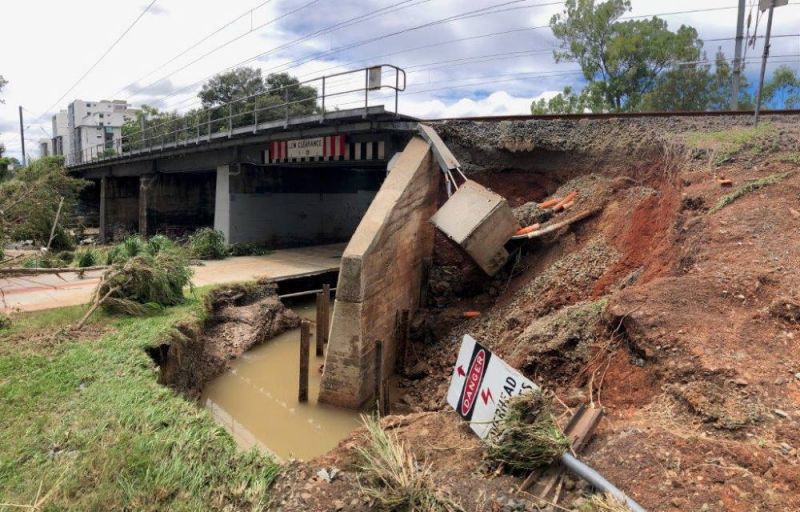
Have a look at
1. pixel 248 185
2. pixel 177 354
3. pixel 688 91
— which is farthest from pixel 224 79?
pixel 177 354

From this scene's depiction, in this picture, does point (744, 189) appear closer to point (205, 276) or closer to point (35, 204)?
point (205, 276)

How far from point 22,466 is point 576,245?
31.1 feet

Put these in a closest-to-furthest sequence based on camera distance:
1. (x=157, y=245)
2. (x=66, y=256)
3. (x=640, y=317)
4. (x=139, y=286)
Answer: (x=640, y=317)
(x=139, y=286)
(x=157, y=245)
(x=66, y=256)

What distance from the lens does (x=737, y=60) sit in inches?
570

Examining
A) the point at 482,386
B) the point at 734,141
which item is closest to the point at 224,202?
the point at 734,141

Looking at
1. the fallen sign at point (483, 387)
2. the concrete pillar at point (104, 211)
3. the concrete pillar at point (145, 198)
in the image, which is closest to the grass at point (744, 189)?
the fallen sign at point (483, 387)

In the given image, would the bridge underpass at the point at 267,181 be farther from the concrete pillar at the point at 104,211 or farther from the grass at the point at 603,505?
the grass at the point at 603,505

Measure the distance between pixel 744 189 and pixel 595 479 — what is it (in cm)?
676

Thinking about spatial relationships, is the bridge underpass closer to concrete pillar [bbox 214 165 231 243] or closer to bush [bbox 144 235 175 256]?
concrete pillar [bbox 214 165 231 243]

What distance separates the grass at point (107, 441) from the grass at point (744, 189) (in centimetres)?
776

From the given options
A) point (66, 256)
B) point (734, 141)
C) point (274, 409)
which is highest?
point (734, 141)

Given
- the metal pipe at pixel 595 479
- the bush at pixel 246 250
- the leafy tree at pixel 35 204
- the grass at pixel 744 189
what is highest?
the grass at pixel 744 189

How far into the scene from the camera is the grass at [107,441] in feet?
14.9

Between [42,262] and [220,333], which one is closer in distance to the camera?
[220,333]
